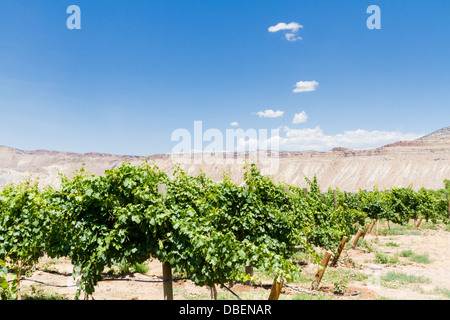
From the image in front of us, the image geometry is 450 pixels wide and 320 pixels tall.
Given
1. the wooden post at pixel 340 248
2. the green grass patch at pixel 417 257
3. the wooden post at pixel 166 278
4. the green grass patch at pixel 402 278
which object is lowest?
the green grass patch at pixel 417 257

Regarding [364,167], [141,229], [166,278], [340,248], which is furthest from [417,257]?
[364,167]

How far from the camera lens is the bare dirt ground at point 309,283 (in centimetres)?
834

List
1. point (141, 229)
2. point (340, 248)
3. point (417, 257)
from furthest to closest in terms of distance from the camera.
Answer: point (417, 257), point (340, 248), point (141, 229)

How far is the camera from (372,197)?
2238 cm

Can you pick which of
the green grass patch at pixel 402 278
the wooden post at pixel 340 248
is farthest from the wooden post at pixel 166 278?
the green grass patch at pixel 402 278

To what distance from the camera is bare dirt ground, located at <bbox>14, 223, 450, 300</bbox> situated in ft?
27.3

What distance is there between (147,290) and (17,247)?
392cm

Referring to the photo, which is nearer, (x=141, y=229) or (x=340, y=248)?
(x=141, y=229)

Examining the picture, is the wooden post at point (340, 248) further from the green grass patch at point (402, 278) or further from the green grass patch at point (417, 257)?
the green grass patch at point (417, 257)

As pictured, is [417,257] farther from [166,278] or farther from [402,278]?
[166,278]

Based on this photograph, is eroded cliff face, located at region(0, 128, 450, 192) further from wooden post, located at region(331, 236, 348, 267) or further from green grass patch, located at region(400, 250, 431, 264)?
wooden post, located at region(331, 236, 348, 267)

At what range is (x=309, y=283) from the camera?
9.72 meters

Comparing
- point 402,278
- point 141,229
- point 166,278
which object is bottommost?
point 402,278
